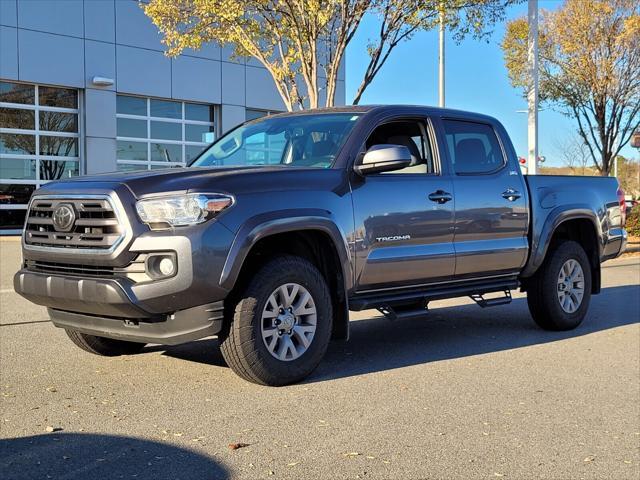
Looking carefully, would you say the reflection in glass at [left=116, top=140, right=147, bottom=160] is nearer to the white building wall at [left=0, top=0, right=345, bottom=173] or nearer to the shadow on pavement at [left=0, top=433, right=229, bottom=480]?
the white building wall at [left=0, top=0, right=345, bottom=173]

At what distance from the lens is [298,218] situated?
507 centimetres

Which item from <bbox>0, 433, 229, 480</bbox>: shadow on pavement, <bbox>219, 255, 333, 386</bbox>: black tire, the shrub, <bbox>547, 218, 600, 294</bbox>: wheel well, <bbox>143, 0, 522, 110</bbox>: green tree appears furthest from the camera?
the shrub

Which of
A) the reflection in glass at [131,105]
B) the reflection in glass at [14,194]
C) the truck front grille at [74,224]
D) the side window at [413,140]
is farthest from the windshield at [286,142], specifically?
the reflection in glass at [131,105]

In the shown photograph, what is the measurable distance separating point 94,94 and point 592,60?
46.9 feet

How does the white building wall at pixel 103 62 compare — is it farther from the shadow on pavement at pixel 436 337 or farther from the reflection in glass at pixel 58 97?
the shadow on pavement at pixel 436 337

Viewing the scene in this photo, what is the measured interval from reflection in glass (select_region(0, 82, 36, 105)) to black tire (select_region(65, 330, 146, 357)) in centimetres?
1609

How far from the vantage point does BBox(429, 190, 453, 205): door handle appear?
6.07 metres

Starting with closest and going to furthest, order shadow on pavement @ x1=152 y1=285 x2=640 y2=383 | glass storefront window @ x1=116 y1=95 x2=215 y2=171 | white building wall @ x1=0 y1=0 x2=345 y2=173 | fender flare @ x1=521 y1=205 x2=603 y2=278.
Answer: shadow on pavement @ x1=152 y1=285 x2=640 y2=383 < fender flare @ x1=521 y1=205 x2=603 y2=278 < white building wall @ x1=0 y1=0 x2=345 y2=173 < glass storefront window @ x1=116 y1=95 x2=215 y2=171

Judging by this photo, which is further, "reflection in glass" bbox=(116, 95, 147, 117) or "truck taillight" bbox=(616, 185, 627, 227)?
"reflection in glass" bbox=(116, 95, 147, 117)

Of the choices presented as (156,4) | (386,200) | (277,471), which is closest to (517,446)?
(277,471)

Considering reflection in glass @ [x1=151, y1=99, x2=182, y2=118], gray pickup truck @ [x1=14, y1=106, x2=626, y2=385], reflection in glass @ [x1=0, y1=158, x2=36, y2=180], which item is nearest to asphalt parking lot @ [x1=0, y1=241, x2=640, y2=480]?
gray pickup truck @ [x1=14, y1=106, x2=626, y2=385]

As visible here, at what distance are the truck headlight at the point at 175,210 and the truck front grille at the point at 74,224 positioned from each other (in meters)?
0.19

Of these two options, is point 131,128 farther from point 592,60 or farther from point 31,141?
point 592,60

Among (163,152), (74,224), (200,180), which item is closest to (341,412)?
(200,180)
